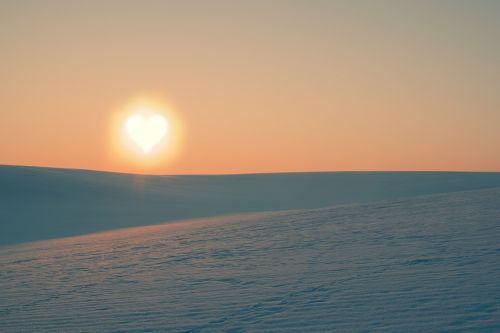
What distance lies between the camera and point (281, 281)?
24.2 feet

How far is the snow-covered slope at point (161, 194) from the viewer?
23547 millimetres

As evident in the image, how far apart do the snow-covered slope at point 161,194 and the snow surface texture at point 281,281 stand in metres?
9.78

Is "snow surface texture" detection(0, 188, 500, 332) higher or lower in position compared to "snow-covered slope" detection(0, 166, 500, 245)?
lower

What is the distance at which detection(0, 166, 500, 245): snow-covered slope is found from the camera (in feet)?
77.3

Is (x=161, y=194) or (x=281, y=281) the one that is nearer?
(x=281, y=281)

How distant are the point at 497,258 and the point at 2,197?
24368 millimetres

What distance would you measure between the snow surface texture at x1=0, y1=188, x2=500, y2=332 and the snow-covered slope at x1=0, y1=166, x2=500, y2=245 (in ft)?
32.1

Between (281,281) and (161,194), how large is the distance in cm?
2740

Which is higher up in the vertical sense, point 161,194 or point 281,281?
point 161,194

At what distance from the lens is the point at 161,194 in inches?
1350

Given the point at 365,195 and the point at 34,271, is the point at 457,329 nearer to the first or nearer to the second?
the point at 34,271

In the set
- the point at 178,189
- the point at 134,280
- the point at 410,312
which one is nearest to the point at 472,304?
the point at 410,312

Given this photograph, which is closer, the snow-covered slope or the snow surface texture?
the snow surface texture

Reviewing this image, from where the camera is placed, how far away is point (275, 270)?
8.23 metres
